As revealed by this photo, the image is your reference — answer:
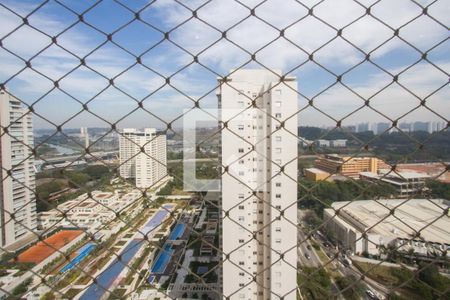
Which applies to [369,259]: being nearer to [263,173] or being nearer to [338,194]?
[338,194]

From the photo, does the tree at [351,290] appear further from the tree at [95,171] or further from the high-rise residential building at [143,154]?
the tree at [95,171]

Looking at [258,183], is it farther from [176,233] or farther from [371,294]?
[176,233]

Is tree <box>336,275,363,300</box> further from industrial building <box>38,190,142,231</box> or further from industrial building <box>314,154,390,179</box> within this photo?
industrial building <box>38,190,142,231</box>

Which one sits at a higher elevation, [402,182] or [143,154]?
[143,154]

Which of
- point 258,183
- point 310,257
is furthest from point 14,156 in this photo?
point 310,257

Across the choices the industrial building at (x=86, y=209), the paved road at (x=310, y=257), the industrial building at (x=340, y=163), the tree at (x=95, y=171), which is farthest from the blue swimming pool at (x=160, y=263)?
the tree at (x=95, y=171)

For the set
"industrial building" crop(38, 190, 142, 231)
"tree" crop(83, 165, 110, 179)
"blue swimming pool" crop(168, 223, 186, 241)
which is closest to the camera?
"industrial building" crop(38, 190, 142, 231)

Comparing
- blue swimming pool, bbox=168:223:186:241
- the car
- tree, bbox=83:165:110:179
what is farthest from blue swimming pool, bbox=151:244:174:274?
tree, bbox=83:165:110:179
